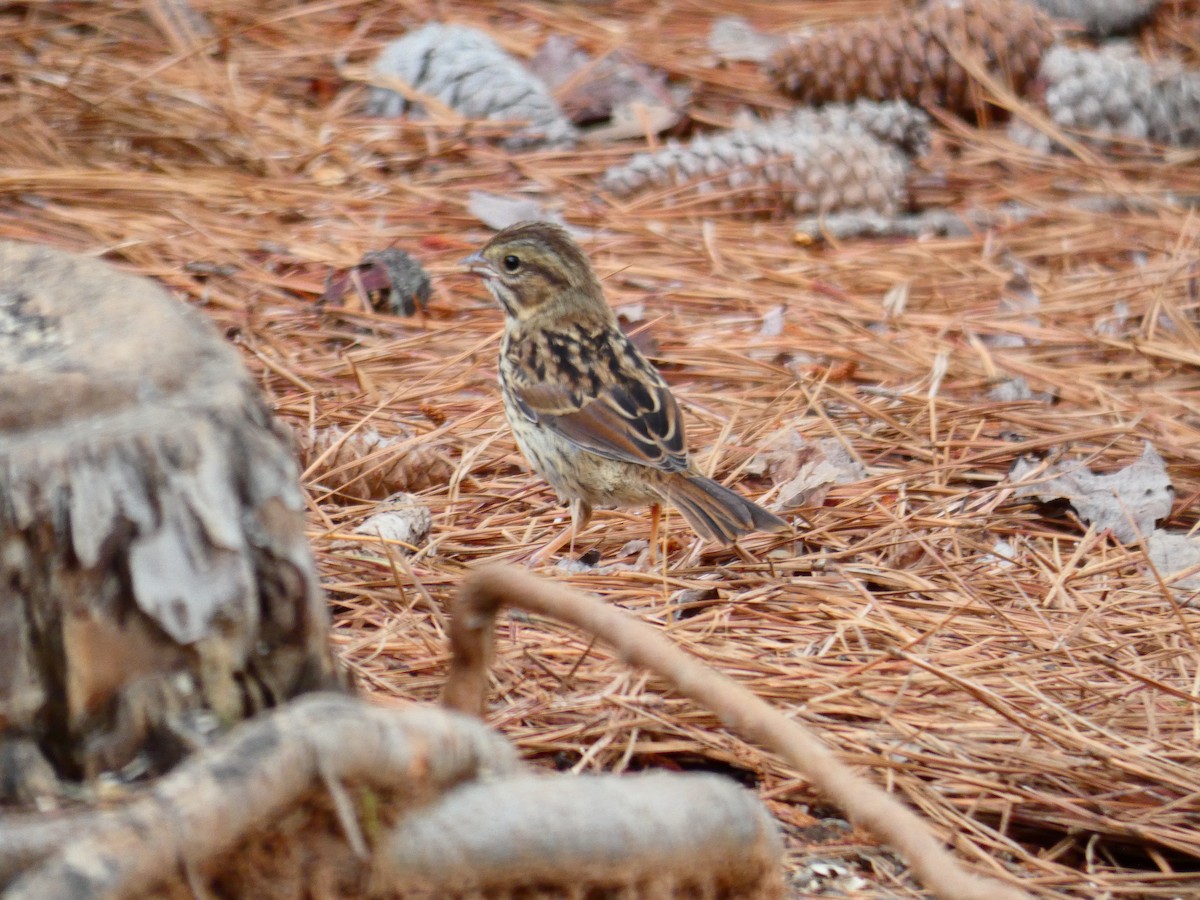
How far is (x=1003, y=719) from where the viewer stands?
10.1 ft

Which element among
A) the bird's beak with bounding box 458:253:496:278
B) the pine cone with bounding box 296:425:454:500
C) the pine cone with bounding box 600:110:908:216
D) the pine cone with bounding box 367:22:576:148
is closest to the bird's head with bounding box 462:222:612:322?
the bird's beak with bounding box 458:253:496:278

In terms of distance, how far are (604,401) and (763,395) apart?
81 centimetres

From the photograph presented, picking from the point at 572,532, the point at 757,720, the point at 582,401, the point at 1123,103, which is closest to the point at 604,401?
the point at 582,401

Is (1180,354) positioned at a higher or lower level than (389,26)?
lower

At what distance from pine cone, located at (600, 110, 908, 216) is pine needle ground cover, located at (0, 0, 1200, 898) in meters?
0.10

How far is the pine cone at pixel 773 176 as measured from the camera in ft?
22.6

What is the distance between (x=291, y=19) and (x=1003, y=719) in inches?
250

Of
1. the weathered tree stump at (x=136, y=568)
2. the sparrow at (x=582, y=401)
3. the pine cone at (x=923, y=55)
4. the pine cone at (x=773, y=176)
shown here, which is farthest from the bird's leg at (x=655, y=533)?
the pine cone at (x=923, y=55)

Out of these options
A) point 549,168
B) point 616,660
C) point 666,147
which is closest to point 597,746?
point 616,660

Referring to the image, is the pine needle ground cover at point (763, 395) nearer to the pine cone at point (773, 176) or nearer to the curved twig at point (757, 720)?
the pine cone at point (773, 176)

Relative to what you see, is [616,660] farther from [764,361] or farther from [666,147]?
[666,147]

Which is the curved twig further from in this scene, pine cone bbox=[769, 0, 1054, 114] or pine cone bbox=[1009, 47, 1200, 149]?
pine cone bbox=[1009, 47, 1200, 149]

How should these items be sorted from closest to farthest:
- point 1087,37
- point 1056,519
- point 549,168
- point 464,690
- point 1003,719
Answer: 1. point 464,690
2. point 1003,719
3. point 1056,519
4. point 549,168
5. point 1087,37

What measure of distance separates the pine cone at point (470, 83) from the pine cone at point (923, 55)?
1280 millimetres
